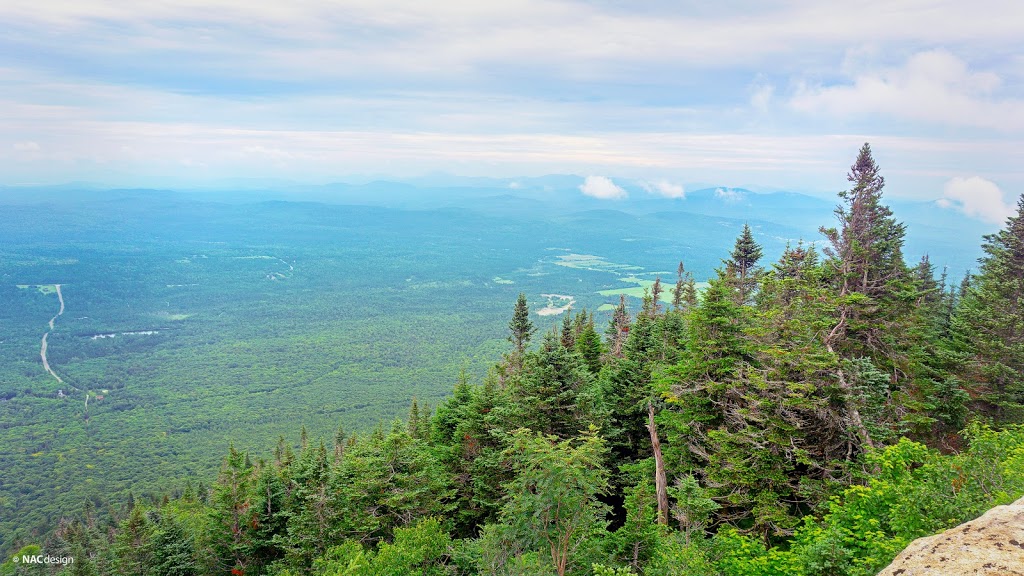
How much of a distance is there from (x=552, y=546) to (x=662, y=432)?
10.8m

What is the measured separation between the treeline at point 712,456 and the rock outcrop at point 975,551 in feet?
16.3

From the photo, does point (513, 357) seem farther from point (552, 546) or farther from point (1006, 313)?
point (1006, 313)

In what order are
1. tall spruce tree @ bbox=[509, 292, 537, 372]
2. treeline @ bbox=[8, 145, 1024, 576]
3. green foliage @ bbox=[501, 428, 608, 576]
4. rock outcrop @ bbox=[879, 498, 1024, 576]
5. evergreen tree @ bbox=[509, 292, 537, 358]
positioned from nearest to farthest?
rock outcrop @ bbox=[879, 498, 1024, 576], treeline @ bbox=[8, 145, 1024, 576], green foliage @ bbox=[501, 428, 608, 576], tall spruce tree @ bbox=[509, 292, 537, 372], evergreen tree @ bbox=[509, 292, 537, 358]

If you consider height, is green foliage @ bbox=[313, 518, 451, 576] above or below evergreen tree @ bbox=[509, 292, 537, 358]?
below

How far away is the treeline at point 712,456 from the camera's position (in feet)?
43.6

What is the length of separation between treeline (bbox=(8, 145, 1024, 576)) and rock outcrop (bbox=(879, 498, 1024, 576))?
498 cm

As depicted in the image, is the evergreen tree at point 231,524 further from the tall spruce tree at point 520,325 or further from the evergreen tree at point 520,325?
the evergreen tree at point 520,325

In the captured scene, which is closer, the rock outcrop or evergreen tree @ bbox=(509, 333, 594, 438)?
the rock outcrop

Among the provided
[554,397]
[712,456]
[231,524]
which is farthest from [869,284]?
[231,524]

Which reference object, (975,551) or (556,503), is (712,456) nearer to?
(556,503)

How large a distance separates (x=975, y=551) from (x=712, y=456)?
12.5 meters

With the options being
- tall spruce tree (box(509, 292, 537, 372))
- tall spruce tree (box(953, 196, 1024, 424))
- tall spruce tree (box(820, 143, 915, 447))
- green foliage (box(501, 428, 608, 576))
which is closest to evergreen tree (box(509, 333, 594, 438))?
green foliage (box(501, 428, 608, 576))

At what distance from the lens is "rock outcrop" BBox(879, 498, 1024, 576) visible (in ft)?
17.4

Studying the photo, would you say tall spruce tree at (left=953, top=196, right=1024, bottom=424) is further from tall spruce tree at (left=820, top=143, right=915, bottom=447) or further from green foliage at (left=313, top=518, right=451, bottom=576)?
green foliage at (left=313, top=518, right=451, bottom=576)
